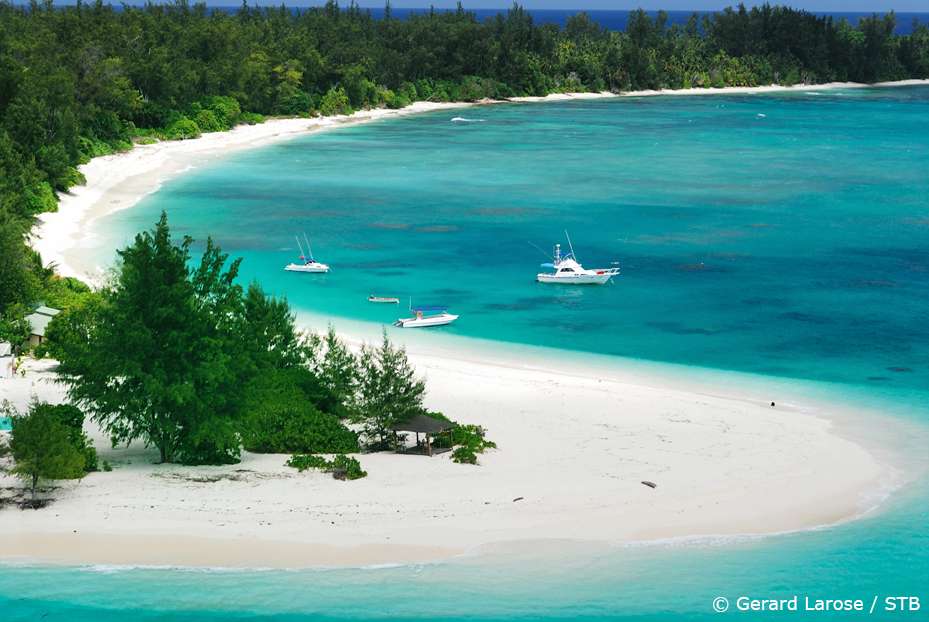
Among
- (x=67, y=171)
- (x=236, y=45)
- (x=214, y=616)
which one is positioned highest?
(x=236, y=45)

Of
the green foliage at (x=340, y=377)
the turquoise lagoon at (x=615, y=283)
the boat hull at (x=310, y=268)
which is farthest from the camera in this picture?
the boat hull at (x=310, y=268)

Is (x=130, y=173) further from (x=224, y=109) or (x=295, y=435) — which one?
(x=295, y=435)

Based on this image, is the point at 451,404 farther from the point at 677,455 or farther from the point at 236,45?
the point at 236,45

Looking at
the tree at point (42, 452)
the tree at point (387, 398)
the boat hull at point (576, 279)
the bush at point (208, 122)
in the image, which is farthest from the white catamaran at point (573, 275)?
the bush at point (208, 122)

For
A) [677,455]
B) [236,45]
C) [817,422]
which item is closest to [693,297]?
[817,422]

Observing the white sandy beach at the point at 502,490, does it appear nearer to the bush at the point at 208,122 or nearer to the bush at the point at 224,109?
the bush at the point at 208,122
